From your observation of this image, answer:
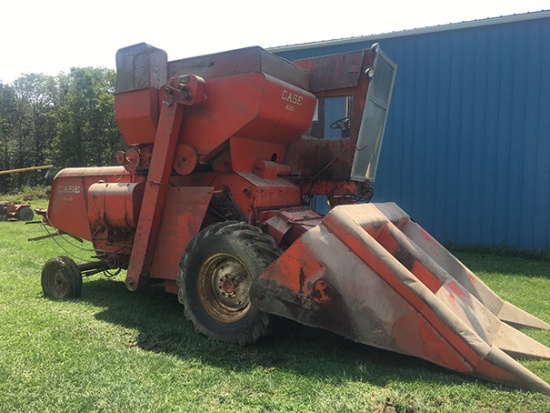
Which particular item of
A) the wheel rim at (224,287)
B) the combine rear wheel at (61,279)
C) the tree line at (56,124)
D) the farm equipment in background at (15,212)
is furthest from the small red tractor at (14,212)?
the tree line at (56,124)

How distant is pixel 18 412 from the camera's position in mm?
2871

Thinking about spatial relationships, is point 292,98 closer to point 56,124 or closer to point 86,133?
point 86,133

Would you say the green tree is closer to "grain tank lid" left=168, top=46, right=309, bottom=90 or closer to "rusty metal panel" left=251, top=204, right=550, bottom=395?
"grain tank lid" left=168, top=46, right=309, bottom=90

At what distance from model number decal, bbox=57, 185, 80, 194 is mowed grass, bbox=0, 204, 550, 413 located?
1.67m

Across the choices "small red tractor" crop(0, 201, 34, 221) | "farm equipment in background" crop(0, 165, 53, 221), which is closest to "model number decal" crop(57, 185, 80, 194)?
"farm equipment in background" crop(0, 165, 53, 221)

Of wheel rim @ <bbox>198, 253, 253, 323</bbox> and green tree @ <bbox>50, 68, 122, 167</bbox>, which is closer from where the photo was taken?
wheel rim @ <bbox>198, 253, 253, 323</bbox>

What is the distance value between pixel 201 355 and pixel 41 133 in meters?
47.0

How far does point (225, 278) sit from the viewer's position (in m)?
4.22

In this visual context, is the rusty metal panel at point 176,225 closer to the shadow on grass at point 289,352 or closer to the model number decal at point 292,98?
the shadow on grass at point 289,352

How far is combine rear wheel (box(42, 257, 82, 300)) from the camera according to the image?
5695 mm

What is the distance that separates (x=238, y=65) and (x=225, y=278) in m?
2.27

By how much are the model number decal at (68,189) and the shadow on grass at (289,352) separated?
1.90 metres

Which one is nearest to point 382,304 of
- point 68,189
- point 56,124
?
point 68,189

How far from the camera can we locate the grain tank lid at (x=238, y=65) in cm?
476
